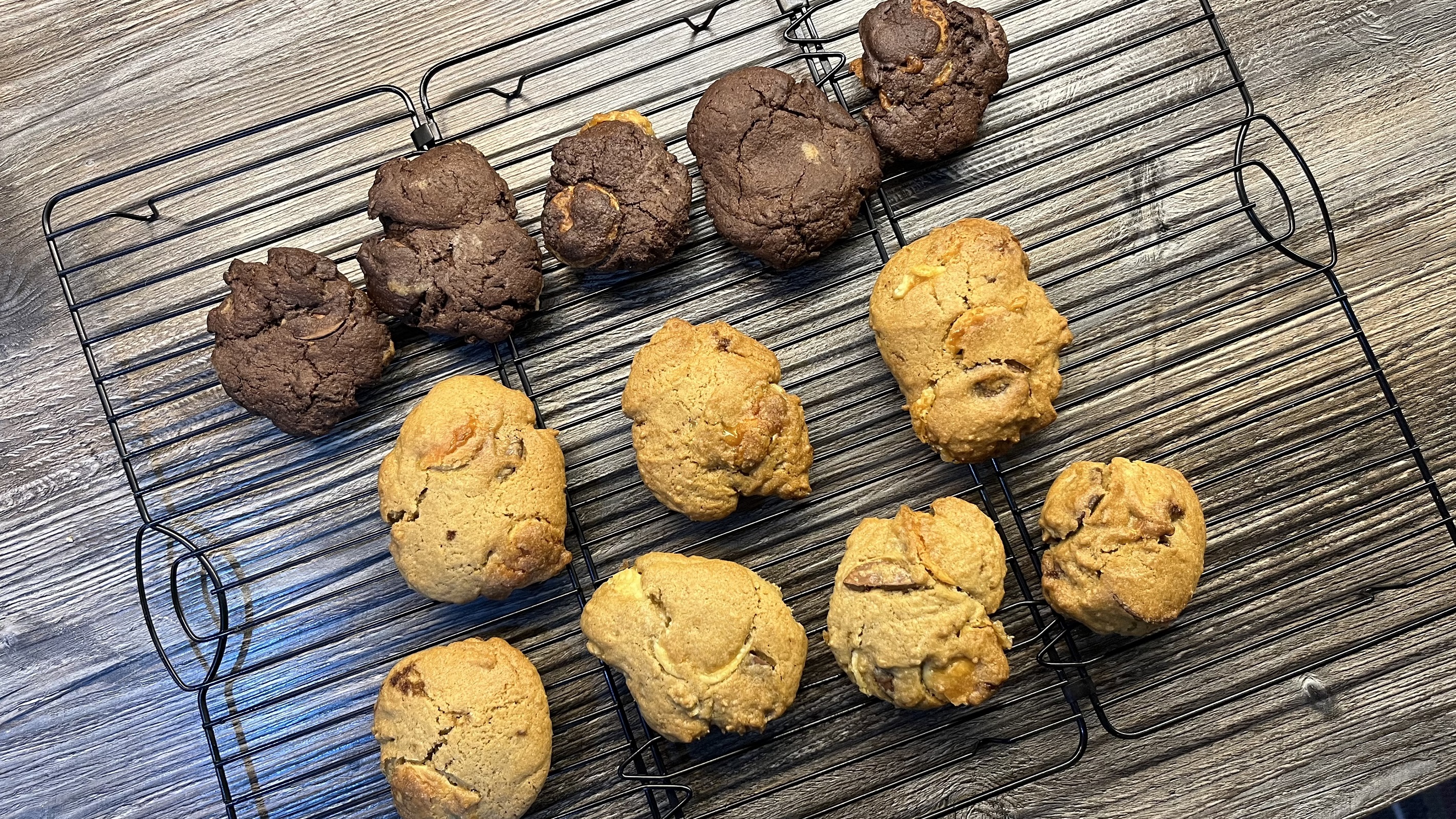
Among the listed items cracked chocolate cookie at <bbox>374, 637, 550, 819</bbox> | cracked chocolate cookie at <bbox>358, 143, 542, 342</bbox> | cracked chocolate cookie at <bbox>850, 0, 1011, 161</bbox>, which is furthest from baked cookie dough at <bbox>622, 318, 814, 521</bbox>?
cracked chocolate cookie at <bbox>850, 0, 1011, 161</bbox>

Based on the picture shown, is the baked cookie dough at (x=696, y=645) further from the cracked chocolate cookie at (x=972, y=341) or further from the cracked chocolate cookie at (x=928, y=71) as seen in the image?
the cracked chocolate cookie at (x=928, y=71)

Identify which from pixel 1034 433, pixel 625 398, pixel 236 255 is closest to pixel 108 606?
pixel 236 255

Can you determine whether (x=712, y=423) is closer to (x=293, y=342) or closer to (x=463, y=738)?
(x=463, y=738)

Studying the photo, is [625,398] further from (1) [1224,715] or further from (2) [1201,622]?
(1) [1224,715]

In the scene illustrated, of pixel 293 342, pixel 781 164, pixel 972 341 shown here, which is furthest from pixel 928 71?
pixel 293 342

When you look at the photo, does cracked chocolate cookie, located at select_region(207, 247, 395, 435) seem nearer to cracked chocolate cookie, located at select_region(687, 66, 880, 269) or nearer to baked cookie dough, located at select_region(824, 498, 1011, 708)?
cracked chocolate cookie, located at select_region(687, 66, 880, 269)

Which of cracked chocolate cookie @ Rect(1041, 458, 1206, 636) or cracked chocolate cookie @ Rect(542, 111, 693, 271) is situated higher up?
cracked chocolate cookie @ Rect(542, 111, 693, 271)

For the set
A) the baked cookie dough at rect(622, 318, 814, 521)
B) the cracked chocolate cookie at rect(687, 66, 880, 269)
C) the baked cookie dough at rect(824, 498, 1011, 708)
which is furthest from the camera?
the cracked chocolate cookie at rect(687, 66, 880, 269)
